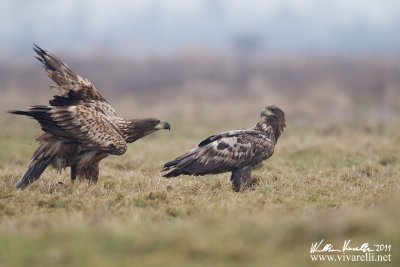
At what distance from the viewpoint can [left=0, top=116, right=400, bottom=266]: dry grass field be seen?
6.77 m

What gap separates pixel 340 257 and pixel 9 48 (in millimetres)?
173232

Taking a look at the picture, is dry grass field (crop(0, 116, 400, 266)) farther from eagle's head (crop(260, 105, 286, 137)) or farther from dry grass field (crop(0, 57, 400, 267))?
eagle's head (crop(260, 105, 286, 137))

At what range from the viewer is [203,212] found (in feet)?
29.3

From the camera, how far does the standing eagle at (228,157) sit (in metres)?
11.1

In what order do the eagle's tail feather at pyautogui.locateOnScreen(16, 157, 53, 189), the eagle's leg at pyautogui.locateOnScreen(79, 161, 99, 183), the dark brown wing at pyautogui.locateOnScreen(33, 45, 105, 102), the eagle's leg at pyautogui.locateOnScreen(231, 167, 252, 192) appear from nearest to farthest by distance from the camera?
the eagle's tail feather at pyautogui.locateOnScreen(16, 157, 53, 189)
the eagle's leg at pyautogui.locateOnScreen(231, 167, 252, 192)
the eagle's leg at pyautogui.locateOnScreen(79, 161, 99, 183)
the dark brown wing at pyautogui.locateOnScreen(33, 45, 105, 102)

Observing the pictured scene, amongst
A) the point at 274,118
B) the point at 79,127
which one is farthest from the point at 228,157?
the point at 79,127

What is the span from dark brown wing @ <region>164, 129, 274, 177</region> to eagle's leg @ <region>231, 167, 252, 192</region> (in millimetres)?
92

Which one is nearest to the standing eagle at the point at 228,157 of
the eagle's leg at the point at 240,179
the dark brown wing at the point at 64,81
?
the eagle's leg at the point at 240,179

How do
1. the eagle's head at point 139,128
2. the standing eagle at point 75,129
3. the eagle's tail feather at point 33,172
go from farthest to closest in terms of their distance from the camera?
the eagle's head at point 139,128 < the standing eagle at point 75,129 < the eagle's tail feather at point 33,172

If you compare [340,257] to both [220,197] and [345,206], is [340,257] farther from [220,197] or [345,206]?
[220,197]
